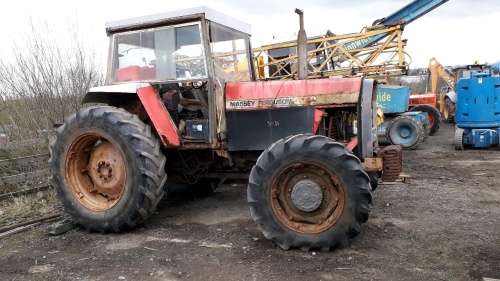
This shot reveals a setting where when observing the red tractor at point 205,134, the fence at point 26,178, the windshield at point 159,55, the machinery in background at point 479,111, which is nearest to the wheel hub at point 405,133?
the machinery in background at point 479,111

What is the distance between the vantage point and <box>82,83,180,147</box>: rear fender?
4777mm

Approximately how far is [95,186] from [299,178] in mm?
2499

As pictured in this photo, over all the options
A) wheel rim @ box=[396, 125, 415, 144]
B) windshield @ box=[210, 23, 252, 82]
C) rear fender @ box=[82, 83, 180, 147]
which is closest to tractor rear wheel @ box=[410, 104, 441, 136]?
wheel rim @ box=[396, 125, 415, 144]

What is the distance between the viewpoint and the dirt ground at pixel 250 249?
141 inches

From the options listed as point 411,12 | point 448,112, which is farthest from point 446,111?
point 411,12

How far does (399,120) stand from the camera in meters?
11.7

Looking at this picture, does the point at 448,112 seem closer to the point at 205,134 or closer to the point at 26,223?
the point at 205,134

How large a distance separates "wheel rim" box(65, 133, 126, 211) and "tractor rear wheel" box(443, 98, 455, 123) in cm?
1683

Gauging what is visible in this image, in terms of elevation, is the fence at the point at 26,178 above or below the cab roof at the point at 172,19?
below

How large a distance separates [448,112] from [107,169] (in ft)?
57.9

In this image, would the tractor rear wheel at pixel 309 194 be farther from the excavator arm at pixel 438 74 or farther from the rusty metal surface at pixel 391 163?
the excavator arm at pixel 438 74

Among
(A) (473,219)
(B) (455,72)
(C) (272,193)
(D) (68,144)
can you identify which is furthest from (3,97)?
(B) (455,72)

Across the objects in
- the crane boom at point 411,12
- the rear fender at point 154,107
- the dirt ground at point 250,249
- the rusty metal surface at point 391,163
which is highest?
the crane boom at point 411,12

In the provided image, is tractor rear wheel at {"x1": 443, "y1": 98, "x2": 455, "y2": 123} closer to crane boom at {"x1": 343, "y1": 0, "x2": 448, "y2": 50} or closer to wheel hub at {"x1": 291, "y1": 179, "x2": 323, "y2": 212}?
crane boom at {"x1": 343, "y1": 0, "x2": 448, "y2": 50}
